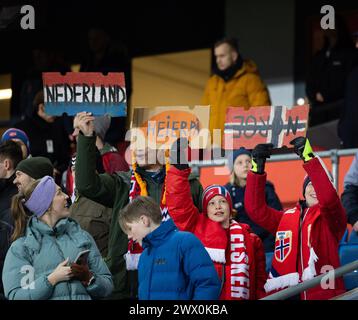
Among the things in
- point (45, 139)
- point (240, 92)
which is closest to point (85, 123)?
point (45, 139)

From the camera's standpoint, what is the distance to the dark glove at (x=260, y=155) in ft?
29.6

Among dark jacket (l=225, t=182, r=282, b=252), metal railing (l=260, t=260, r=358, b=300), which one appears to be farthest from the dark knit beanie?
metal railing (l=260, t=260, r=358, b=300)

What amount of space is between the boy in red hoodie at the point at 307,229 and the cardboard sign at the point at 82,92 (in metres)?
0.96

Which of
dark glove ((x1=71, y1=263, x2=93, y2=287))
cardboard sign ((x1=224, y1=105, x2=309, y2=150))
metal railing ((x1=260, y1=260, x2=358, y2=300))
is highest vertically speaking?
cardboard sign ((x1=224, y1=105, x2=309, y2=150))

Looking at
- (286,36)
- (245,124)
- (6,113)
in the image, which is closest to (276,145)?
(245,124)

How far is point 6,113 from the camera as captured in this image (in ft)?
50.2

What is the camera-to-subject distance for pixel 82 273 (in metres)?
8.16

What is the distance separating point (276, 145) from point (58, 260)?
1.66 m

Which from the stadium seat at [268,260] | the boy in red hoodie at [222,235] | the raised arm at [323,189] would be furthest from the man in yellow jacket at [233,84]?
the raised arm at [323,189]

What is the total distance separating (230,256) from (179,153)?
0.72 metres

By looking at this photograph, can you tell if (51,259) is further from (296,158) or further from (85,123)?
(296,158)

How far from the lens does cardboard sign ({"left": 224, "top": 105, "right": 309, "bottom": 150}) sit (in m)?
9.09

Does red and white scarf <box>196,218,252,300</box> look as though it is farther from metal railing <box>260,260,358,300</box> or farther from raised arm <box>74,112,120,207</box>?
raised arm <box>74,112,120,207</box>

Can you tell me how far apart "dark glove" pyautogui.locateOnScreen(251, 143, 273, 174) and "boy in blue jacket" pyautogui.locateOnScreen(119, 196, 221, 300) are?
94cm
